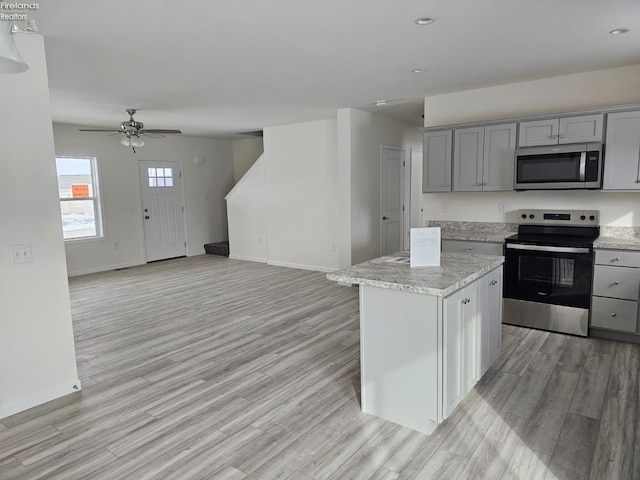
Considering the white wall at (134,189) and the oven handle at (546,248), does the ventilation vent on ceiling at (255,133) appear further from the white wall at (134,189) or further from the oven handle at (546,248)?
the oven handle at (546,248)

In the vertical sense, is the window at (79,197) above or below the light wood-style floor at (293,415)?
above

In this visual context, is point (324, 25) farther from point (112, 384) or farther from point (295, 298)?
point (295, 298)

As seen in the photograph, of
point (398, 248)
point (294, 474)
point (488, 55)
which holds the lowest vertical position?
point (294, 474)

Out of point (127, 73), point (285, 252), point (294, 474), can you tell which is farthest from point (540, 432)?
point (285, 252)

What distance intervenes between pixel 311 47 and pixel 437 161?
7.05ft

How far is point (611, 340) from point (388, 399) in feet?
8.23

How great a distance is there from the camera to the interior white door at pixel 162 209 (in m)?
8.08

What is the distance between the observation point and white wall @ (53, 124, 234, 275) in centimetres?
711

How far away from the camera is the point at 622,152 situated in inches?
145

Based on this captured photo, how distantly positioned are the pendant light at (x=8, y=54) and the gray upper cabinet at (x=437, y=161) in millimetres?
4105

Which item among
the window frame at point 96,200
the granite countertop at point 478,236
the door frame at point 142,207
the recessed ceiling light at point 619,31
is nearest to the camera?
the recessed ceiling light at point 619,31

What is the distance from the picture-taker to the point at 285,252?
24.5 ft

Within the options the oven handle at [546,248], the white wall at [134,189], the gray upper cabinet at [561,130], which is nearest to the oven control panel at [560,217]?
the oven handle at [546,248]

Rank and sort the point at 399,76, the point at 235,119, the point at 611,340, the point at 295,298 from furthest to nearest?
the point at 235,119 → the point at 295,298 → the point at 399,76 → the point at 611,340
